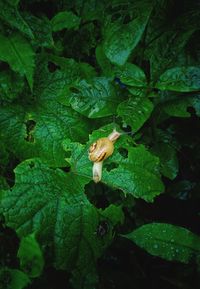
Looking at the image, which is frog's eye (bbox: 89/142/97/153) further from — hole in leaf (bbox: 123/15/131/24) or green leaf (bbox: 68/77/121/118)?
hole in leaf (bbox: 123/15/131/24)

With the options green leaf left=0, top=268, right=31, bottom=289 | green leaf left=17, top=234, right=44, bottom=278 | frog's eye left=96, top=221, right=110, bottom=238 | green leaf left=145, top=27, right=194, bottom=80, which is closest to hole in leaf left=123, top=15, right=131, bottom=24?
green leaf left=145, top=27, right=194, bottom=80

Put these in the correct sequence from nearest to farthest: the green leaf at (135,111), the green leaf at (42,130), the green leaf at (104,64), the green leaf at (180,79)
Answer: the green leaf at (135,111), the green leaf at (180,79), the green leaf at (42,130), the green leaf at (104,64)

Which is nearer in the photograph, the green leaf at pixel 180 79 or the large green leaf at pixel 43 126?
the green leaf at pixel 180 79

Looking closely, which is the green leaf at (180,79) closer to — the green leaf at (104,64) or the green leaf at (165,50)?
the green leaf at (165,50)

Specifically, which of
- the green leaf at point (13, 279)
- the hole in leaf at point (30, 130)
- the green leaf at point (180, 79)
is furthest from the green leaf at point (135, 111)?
the green leaf at point (13, 279)

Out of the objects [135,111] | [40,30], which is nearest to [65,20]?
[40,30]

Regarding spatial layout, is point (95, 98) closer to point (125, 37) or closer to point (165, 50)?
point (125, 37)
